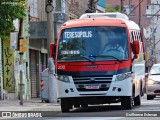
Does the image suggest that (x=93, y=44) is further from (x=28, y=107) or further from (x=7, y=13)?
(x=28, y=107)

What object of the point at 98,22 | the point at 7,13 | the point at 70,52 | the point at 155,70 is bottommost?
the point at 155,70

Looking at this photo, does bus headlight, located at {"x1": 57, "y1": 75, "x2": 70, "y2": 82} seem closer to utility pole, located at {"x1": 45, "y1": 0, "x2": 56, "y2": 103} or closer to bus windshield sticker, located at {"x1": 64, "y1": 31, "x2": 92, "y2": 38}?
bus windshield sticker, located at {"x1": 64, "y1": 31, "x2": 92, "y2": 38}

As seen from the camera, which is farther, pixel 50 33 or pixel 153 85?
pixel 153 85

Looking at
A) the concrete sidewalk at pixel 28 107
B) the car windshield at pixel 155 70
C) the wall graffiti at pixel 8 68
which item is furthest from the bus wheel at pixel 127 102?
the wall graffiti at pixel 8 68

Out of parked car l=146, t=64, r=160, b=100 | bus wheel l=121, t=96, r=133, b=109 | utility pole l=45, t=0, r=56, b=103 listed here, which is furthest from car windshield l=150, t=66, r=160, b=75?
bus wheel l=121, t=96, r=133, b=109

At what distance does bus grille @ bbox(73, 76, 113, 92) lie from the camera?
2052cm

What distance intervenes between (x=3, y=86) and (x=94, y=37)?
13.8 meters

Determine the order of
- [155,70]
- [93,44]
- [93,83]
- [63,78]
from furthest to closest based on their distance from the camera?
[155,70] < [93,44] < [63,78] < [93,83]

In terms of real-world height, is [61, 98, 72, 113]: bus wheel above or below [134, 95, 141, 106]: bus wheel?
above

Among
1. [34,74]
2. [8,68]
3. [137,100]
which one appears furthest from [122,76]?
[34,74]

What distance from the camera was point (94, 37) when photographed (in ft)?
69.3

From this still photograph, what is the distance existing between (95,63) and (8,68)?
14.3 m

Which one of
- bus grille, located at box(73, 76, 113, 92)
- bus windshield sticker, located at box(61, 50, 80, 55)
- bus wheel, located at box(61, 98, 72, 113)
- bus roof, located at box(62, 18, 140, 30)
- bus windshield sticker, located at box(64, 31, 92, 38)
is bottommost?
bus wheel, located at box(61, 98, 72, 113)

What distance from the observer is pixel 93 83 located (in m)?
20.6
